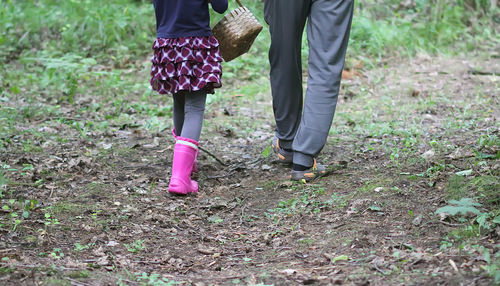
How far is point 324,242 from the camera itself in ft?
8.59

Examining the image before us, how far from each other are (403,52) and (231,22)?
4.74 meters

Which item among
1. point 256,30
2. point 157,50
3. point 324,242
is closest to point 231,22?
point 256,30

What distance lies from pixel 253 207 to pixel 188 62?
3.44ft

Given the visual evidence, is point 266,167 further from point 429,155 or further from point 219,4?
point 219,4

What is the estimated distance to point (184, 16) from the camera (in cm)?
338

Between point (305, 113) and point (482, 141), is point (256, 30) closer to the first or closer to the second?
point (305, 113)

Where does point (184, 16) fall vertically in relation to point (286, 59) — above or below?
above

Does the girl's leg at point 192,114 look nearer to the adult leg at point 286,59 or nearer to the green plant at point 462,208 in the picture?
the adult leg at point 286,59

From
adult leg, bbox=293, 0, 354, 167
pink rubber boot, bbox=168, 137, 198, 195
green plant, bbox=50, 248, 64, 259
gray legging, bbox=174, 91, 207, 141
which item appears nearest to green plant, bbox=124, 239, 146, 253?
green plant, bbox=50, 248, 64, 259

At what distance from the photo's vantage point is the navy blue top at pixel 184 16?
336 cm

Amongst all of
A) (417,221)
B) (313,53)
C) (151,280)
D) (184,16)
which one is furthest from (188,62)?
(417,221)

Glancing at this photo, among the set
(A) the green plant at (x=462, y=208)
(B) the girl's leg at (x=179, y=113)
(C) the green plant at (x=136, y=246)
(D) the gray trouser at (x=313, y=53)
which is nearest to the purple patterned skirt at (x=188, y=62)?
(B) the girl's leg at (x=179, y=113)

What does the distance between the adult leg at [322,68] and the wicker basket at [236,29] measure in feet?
1.30

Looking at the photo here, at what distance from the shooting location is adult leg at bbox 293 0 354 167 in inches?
135
